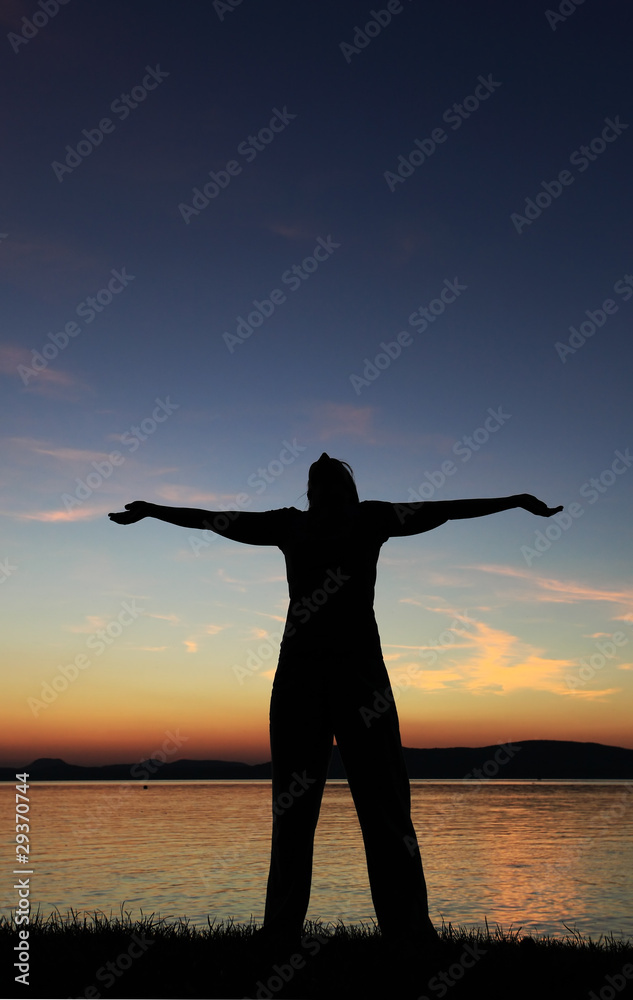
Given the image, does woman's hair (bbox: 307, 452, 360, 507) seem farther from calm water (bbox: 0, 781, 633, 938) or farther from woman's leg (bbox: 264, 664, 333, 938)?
calm water (bbox: 0, 781, 633, 938)

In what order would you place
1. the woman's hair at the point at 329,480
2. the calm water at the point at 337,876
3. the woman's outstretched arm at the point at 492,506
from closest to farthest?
the woman's outstretched arm at the point at 492,506
the woman's hair at the point at 329,480
the calm water at the point at 337,876

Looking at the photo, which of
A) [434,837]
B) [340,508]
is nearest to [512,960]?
[340,508]

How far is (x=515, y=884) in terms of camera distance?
2152cm

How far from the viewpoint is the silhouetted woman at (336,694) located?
4602mm

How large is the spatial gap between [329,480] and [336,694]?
142 cm

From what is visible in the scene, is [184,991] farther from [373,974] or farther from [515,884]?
[515,884]

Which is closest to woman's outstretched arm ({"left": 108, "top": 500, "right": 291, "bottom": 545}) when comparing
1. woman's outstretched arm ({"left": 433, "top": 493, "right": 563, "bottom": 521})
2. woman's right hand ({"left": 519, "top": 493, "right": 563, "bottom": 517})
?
woman's outstretched arm ({"left": 433, "top": 493, "right": 563, "bottom": 521})

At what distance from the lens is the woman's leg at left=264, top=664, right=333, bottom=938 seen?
463cm

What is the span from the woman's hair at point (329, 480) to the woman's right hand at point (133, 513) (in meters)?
1.11

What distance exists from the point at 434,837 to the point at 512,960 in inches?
1460

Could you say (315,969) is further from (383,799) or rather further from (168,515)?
(168,515)

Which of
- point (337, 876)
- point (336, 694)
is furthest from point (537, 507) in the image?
point (337, 876)

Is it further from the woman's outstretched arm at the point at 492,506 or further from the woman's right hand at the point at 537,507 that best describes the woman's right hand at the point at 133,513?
the woman's right hand at the point at 537,507

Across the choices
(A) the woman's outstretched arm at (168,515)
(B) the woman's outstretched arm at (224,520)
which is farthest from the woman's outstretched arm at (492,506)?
(A) the woman's outstretched arm at (168,515)
